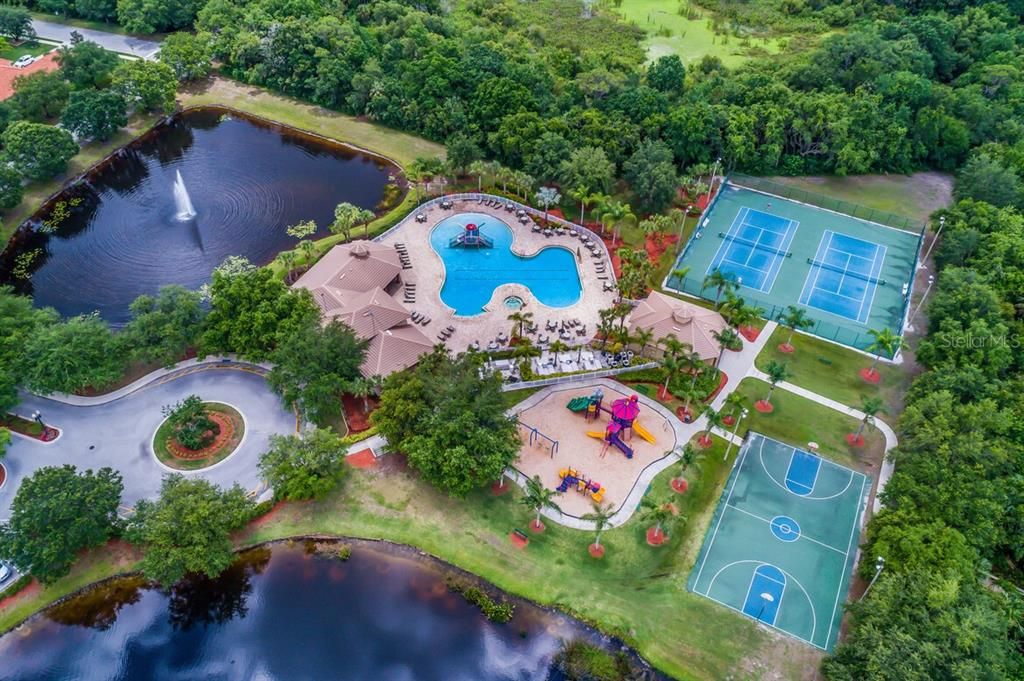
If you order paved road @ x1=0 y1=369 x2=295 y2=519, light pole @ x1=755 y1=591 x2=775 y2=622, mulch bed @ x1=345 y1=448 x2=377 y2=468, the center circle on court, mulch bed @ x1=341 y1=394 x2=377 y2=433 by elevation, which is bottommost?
paved road @ x1=0 y1=369 x2=295 y2=519

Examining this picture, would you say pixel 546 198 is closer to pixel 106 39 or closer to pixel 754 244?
pixel 754 244

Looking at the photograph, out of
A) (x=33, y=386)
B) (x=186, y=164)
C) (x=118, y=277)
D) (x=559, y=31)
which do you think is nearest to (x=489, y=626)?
(x=33, y=386)

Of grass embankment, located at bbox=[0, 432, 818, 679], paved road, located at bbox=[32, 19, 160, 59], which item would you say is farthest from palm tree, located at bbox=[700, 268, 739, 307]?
paved road, located at bbox=[32, 19, 160, 59]

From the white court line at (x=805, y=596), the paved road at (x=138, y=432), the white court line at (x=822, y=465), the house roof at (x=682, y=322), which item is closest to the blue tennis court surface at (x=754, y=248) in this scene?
the house roof at (x=682, y=322)

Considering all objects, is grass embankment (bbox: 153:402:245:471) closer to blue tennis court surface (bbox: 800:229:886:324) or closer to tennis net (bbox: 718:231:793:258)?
tennis net (bbox: 718:231:793:258)

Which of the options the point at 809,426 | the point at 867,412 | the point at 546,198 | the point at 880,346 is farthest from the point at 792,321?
the point at 546,198

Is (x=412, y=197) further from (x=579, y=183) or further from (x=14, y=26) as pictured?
(x=14, y=26)
